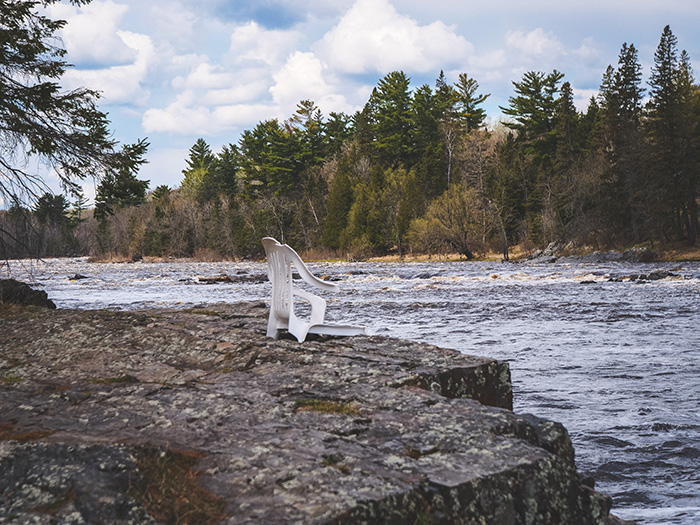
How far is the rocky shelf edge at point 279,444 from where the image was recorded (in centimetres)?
233

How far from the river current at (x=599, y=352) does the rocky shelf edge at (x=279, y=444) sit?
1.15 metres

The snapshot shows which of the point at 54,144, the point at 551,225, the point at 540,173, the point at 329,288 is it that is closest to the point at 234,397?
the point at 329,288

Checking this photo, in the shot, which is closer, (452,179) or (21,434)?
(21,434)

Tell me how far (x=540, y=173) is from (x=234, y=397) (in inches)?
2220

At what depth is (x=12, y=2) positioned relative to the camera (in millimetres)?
10461

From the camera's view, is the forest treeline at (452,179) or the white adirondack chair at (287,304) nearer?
the white adirondack chair at (287,304)

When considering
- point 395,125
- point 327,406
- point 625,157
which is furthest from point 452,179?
point 327,406

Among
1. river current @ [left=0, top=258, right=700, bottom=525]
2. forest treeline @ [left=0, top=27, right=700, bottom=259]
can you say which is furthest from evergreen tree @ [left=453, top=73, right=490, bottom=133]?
river current @ [left=0, top=258, right=700, bottom=525]

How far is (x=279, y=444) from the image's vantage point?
2.84 meters

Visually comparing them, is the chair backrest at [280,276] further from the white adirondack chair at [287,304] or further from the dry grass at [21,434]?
the dry grass at [21,434]

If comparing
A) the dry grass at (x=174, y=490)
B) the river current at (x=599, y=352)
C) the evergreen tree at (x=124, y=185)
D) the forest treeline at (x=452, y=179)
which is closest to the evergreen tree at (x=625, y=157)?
the forest treeline at (x=452, y=179)

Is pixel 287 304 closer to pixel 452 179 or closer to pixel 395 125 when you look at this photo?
pixel 452 179

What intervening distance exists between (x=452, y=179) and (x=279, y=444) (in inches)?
2478

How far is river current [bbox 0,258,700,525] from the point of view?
15.3 feet
